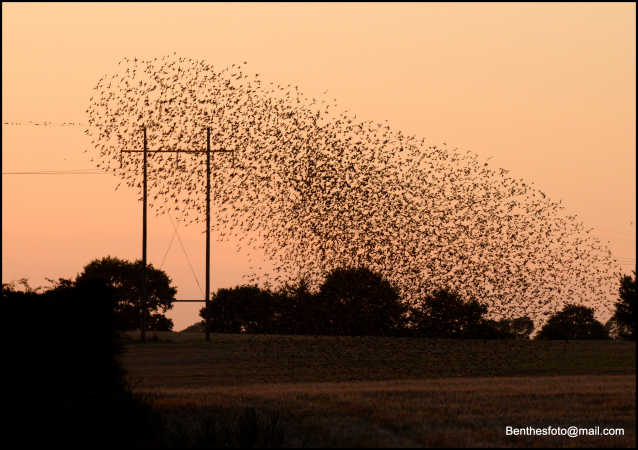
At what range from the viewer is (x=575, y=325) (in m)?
103

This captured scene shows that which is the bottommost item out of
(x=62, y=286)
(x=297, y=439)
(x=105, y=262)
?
(x=297, y=439)

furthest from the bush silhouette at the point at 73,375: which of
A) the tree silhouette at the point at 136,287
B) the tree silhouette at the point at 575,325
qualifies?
the tree silhouette at the point at 575,325

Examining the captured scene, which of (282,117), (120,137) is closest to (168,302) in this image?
(120,137)

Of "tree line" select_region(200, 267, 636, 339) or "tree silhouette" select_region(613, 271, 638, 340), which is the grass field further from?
"tree silhouette" select_region(613, 271, 638, 340)

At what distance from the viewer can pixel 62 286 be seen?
22.9 m

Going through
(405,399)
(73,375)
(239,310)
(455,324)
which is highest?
(239,310)

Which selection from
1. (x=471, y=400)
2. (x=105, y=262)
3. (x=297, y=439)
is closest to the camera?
(x=297, y=439)

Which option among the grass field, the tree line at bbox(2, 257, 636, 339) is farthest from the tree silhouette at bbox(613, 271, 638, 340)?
the grass field

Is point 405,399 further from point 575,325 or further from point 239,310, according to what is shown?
point 575,325

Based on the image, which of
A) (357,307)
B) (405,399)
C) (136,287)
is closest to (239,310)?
(136,287)

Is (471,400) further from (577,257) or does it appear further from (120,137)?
(120,137)

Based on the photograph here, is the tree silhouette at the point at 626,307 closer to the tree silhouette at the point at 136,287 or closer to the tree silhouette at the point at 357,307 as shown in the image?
the tree silhouette at the point at 357,307

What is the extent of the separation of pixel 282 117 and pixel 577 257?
10.3m

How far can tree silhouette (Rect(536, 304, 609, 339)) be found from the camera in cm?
9794
